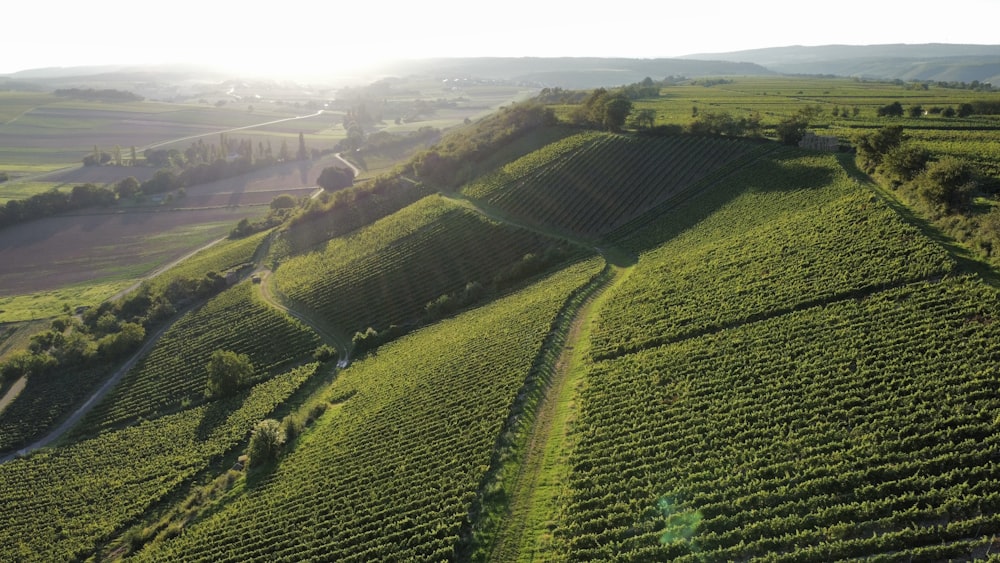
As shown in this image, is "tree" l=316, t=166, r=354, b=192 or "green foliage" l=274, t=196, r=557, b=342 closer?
"green foliage" l=274, t=196, r=557, b=342

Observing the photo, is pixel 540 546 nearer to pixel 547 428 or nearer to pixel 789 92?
pixel 547 428

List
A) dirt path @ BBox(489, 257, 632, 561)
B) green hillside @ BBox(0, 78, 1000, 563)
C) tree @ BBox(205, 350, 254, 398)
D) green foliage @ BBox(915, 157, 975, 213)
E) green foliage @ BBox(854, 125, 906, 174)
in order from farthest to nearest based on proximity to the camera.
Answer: green foliage @ BBox(854, 125, 906, 174) → tree @ BBox(205, 350, 254, 398) → green foliage @ BBox(915, 157, 975, 213) → dirt path @ BBox(489, 257, 632, 561) → green hillside @ BBox(0, 78, 1000, 563)

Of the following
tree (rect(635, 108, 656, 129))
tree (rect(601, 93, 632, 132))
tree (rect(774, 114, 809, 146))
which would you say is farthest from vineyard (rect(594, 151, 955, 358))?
tree (rect(601, 93, 632, 132))

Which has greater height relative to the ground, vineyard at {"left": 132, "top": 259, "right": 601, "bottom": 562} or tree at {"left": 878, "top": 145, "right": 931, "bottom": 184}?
tree at {"left": 878, "top": 145, "right": 931, "bottom": 184}

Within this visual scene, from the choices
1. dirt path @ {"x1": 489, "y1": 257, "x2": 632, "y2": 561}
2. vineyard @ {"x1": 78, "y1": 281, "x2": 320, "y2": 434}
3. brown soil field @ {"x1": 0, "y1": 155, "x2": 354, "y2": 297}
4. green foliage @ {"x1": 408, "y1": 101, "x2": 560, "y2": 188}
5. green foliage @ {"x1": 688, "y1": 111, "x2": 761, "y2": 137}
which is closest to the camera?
dirt path @ {"x1": 489, "y1": 257, "x2": 632, "y2": 561}

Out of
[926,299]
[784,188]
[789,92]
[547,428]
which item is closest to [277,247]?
[547,428]

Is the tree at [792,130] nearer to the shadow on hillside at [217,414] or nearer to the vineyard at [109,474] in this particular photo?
the vineyard at [109,474]

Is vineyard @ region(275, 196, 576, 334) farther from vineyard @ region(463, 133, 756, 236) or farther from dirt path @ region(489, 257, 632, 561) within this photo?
dirt path @ region(489, 257, 632, 561)

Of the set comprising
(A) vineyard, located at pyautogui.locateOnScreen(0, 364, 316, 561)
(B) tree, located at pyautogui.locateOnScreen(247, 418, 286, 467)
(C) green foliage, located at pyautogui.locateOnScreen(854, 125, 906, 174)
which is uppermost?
(C) green foliage, located at pyautogui.locateOnScreen(854, 125, 906, 174)
